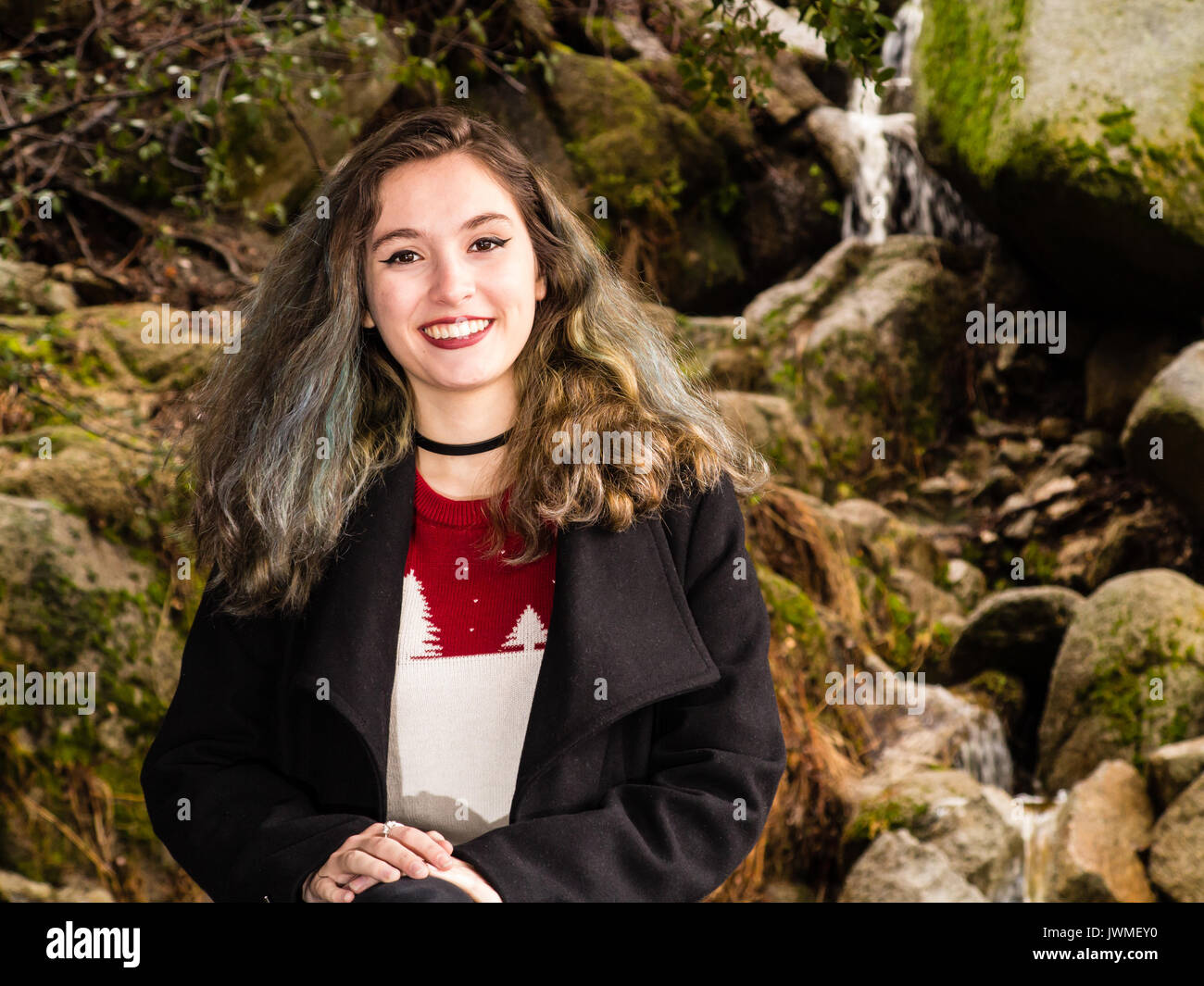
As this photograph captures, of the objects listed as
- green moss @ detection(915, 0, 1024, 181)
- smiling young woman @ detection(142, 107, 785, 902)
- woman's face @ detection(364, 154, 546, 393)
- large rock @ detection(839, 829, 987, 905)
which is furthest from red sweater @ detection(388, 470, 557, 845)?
green moss @ detection(915, 0, 1024, 181)

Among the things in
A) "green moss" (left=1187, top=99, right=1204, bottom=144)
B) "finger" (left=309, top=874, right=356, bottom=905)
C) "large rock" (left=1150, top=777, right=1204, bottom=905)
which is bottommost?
"large rock" (left=1150, top=777, right=1204, bottom=905)

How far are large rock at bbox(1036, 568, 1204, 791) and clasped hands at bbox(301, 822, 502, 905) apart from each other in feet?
13.7

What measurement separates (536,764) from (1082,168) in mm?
5801

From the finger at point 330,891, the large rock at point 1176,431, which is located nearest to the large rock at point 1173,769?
the large rock at point 1176,431

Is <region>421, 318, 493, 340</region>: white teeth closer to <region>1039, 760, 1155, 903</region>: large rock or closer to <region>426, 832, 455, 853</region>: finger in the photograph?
<region>426, 832, 455, 853</region>: finger

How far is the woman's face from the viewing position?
5.90ft

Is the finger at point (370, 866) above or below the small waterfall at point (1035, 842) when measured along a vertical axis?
above

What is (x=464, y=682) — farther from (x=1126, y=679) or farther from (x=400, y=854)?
(x=1126, y=679)

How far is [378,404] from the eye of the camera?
1999 mm

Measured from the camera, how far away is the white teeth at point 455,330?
1.79 metres

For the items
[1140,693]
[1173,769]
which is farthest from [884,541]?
[1173,769]

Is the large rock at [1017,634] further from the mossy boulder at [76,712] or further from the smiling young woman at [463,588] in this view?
the smiling young woman at [463,588]

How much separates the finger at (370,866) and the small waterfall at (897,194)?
290 inches

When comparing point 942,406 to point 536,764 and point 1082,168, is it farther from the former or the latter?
point 536,764
